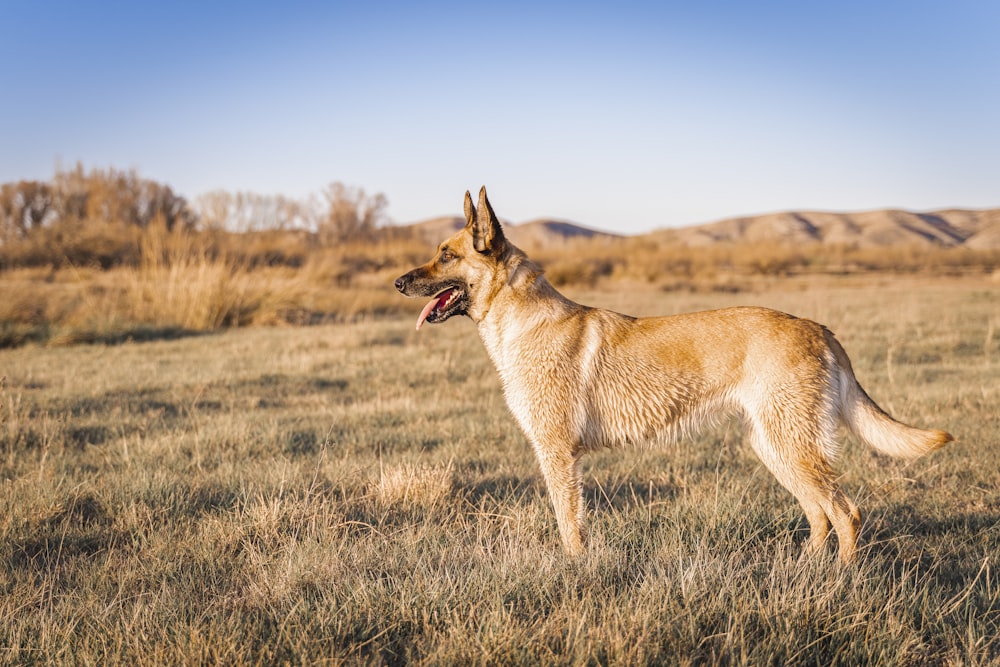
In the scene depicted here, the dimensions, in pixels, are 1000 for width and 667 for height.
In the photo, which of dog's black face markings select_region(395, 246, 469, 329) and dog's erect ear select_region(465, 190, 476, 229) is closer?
dog's erect ear select_region(465, 190, 476, 229)

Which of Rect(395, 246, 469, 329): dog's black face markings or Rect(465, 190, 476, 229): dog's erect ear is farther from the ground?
Rect(465, 190, 476, 229): dog's erect ear

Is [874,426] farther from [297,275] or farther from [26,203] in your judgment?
[26,203]

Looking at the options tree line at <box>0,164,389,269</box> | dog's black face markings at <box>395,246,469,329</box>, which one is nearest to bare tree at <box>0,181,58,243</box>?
tree line at <box>0,164,389,269</box>

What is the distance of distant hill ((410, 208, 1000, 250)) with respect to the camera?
138ft

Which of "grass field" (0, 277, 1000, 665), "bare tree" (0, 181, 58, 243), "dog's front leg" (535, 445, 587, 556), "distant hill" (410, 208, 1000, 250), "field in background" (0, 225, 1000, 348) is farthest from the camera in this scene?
"distant hill" (410, 208, 1000, 250)

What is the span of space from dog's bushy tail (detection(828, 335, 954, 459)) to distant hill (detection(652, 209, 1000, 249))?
37.5 meters

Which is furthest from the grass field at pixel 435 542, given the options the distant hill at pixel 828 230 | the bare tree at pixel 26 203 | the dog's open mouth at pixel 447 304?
the distant hill at pixel 828 230

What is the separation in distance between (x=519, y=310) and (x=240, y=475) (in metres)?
2.58

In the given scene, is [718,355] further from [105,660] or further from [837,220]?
[837,220]

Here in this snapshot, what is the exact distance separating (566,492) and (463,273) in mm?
1523

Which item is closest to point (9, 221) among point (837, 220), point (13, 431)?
point (13, 431)

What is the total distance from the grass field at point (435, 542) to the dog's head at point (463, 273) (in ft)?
4.40

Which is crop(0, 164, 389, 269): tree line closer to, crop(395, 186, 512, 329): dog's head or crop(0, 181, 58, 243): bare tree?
crop(0, 181, 58, 243): bare tree

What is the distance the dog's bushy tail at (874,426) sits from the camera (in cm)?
377
